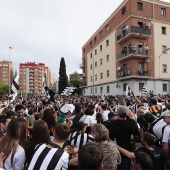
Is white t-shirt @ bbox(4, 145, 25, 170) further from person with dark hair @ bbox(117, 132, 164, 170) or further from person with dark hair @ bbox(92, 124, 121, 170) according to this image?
person with dark hair @ bbox(117, 132, 164, 170)

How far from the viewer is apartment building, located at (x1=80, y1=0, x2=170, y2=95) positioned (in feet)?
96.7

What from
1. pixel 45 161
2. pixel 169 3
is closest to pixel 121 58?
pixel 169 3

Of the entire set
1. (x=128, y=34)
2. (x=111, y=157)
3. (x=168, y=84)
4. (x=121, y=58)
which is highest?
(x=128, y=34)

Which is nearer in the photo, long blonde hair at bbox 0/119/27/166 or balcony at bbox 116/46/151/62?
long blonde hair at bbox 0/119/27/166

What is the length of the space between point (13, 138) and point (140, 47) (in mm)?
29619

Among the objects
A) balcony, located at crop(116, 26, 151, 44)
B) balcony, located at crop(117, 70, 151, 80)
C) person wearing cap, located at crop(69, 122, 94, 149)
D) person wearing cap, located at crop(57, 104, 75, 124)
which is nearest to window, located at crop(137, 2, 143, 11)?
balcony, located at crop(116, 26, 151, 44)

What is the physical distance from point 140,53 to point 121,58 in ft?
9.94

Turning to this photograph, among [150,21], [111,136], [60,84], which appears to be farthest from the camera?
[60,84]

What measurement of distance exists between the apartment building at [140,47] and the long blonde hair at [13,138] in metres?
26.7

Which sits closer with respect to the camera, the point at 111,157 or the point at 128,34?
the point at 111,157

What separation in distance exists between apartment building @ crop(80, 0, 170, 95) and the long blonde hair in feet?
87.6

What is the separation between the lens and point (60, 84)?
2478 inches

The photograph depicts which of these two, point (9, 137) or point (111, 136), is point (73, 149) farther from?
point (111, 136)

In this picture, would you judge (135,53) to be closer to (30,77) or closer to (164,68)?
(164,68)
